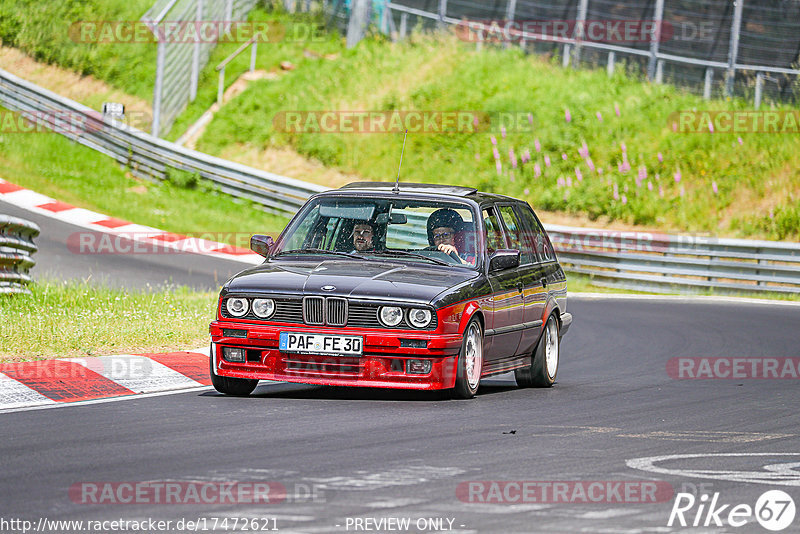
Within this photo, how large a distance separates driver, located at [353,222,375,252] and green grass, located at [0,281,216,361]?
2.23 m

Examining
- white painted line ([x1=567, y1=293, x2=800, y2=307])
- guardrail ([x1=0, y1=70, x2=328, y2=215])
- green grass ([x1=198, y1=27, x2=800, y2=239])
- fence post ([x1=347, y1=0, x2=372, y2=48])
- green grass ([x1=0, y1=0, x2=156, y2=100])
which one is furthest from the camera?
fence post ([x1=347, y1=0, x2=372, y2=48])

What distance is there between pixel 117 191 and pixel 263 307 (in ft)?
66.1

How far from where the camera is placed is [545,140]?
32406mm

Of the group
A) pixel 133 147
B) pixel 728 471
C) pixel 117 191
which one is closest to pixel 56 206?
pixel 117 191

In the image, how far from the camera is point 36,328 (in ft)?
36.1

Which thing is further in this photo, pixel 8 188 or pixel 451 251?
pixel 8 188

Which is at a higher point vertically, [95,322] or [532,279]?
[532,279]

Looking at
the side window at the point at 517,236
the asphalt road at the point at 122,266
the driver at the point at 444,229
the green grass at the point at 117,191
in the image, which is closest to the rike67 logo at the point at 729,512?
the driver at the point at 444,229

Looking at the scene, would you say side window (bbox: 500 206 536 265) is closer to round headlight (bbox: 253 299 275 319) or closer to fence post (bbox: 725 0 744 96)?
round headlight (bbox: 253 299 275 319)

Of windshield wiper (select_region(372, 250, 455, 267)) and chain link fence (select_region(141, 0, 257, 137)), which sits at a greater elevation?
chain link fence (select_region(141, 0, 257, 137))

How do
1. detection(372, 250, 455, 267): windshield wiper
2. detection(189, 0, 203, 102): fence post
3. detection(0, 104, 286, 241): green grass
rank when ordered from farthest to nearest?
detection(189, 0, 203, 102): fence post
detection(0, 104, 286, 241): green grass
detection(372, 250, 455, 267): windshield wiper

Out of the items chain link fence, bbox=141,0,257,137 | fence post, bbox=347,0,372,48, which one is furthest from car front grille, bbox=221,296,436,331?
fence post, bbox=347,0,372,48

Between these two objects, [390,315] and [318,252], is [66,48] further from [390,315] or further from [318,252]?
[390,315]

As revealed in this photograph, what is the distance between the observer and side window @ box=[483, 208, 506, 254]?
33.4 ft
